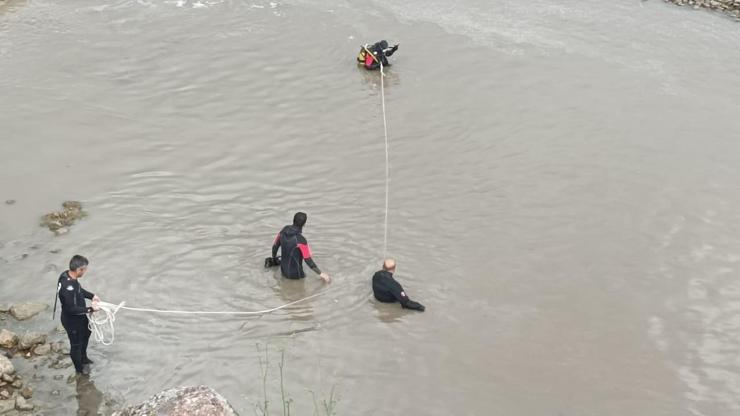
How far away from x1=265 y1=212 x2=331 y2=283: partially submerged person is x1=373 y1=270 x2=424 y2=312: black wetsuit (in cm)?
78

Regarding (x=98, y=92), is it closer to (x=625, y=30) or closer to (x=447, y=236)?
(x=447, y=236)

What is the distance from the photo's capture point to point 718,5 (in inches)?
819

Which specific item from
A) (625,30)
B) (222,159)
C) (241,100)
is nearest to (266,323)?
(222,159)

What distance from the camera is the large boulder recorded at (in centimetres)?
642

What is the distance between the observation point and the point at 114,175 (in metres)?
12.6

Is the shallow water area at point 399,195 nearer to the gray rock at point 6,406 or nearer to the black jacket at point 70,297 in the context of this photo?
the gray rock at point 6,406

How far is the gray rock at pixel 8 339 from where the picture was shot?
8695 mm

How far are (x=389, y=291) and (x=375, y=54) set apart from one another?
26.8 feet

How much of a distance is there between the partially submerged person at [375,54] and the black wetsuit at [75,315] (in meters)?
9.96

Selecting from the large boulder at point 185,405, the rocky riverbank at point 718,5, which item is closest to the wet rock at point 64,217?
the large boulder at point 185,405

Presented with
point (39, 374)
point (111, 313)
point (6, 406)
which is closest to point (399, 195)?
point (111, 313)

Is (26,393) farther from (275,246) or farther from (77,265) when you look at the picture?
(275,246)

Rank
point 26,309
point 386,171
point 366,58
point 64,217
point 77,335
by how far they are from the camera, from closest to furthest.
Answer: point 77,335 → point 26,309 → point 64,217 → point 386,171 → point 366,58

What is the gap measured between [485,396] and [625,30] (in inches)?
543
